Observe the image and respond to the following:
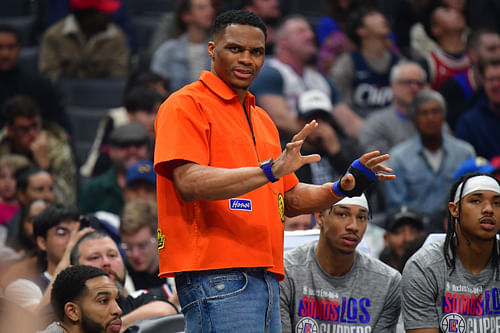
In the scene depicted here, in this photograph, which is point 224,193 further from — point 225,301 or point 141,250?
point 141,250

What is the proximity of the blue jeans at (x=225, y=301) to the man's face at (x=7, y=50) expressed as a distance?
5.87 m

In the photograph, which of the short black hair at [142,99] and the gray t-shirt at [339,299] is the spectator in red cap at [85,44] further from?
the gray t-shirt at [339,299]

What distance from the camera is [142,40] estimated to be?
443 inches

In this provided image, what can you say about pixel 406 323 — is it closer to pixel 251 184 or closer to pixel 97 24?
pixel 251 184

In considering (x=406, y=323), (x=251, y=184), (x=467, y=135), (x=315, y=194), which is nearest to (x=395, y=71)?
(x=467, y=135)

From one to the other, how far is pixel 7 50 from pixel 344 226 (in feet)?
16.0

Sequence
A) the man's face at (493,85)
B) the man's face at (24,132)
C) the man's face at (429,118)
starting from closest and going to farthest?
the man's face at (429,118)
the man's face at (24,132)
the man's face at (493,85)

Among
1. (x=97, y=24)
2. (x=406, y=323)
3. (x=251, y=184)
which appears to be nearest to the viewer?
(x=251, y=184)

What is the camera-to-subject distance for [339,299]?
16.6 feet

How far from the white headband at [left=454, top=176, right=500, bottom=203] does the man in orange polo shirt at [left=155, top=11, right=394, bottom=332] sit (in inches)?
55.7

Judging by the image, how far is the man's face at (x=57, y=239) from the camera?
6020mm

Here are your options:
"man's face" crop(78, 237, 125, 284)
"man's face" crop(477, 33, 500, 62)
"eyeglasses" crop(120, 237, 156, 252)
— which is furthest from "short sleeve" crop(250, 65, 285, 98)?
"man's face" crop(78, 237, 125, 284)

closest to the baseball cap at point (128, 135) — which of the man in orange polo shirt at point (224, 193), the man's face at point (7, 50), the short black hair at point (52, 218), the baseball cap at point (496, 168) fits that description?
the man's face at point (7, 50)

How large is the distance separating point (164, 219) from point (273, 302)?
0.52m
